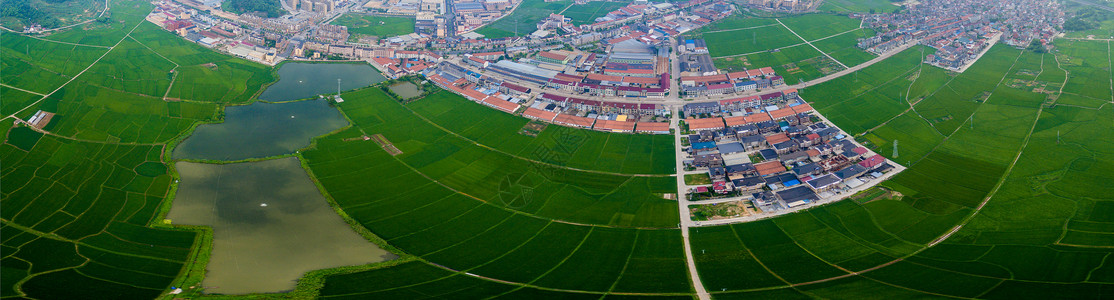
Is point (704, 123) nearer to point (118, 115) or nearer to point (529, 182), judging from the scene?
point (529, 182)

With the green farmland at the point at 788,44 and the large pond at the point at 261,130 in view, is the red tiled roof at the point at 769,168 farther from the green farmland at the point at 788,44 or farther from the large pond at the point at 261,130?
the large pond at the point at 261,130

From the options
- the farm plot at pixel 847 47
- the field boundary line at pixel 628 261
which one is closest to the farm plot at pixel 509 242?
the field boundary line at pixel 628 261

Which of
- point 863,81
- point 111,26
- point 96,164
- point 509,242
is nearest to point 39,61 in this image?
point 111,26

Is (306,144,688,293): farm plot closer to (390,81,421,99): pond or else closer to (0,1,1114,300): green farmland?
(0,1,1114,300): green farmland

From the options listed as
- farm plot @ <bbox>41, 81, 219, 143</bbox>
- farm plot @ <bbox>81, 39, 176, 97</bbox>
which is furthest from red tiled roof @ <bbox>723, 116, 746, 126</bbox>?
farm plot @ <bbox>81, 39, 176, 97</bbox>

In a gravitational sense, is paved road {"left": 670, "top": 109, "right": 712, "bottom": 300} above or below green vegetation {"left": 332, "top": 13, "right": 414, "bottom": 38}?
below

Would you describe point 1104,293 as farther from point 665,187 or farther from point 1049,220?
point 665,187
